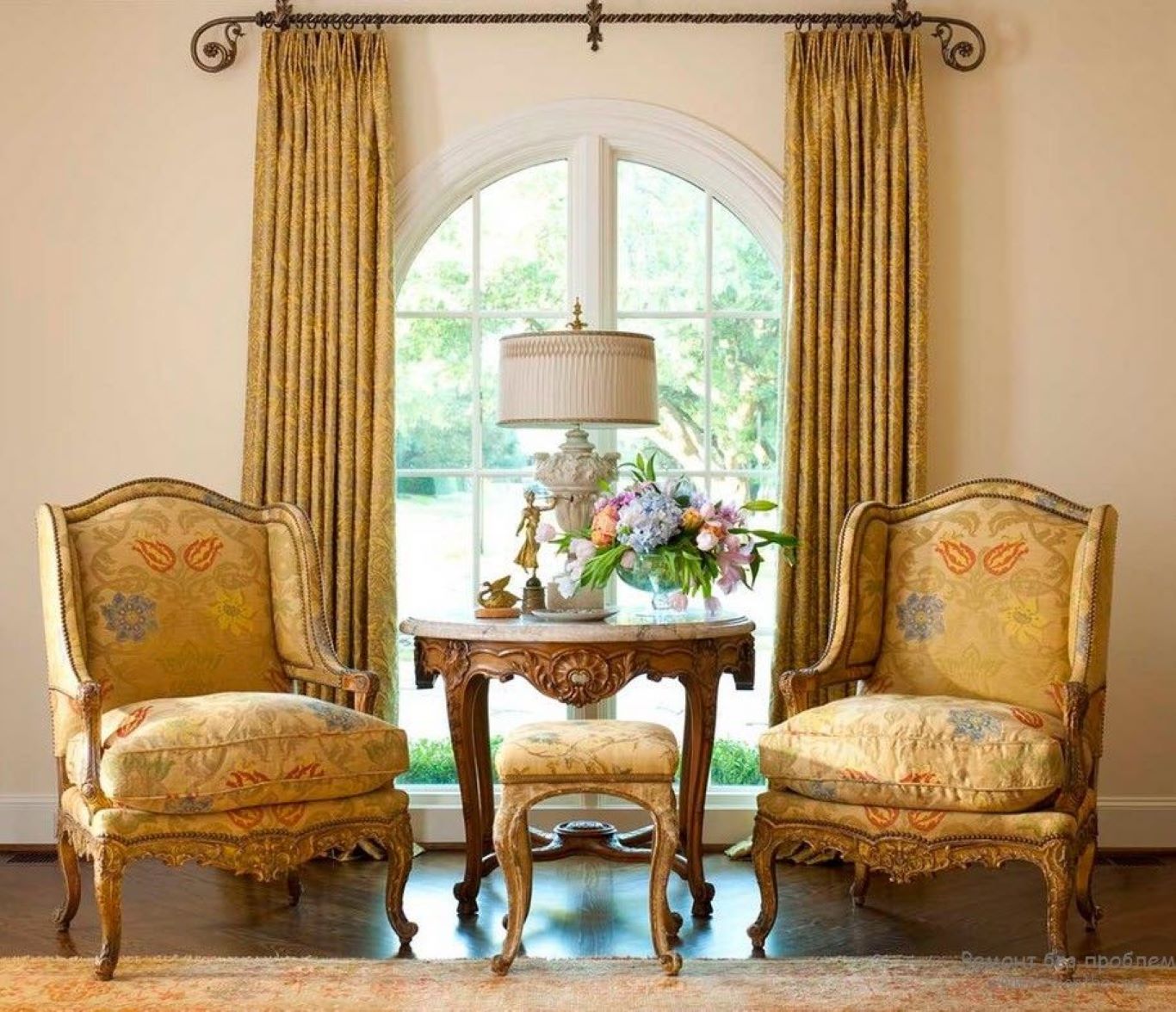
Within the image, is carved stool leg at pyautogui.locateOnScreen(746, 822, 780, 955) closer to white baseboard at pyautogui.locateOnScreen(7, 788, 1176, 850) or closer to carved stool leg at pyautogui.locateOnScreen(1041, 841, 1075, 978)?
carved stool leg at pyautogui.locateOnScreen(1041, 841, 1075, 978)

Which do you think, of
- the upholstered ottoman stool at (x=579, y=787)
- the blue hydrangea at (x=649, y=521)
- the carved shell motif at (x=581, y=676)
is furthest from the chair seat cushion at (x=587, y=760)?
the blue hydrangea at (x=649, y=521)

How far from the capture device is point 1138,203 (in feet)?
15.5

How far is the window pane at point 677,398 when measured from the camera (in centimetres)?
485

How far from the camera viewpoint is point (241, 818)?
3.43m

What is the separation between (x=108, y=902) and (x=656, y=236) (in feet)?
8.70

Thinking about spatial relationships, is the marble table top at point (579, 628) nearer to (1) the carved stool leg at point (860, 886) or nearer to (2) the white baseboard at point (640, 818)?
(1) the carved stool leg at point (860, 886)

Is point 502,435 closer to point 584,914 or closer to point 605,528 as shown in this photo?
point 605,528

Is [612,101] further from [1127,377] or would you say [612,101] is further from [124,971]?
[124,971]

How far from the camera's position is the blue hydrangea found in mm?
3854

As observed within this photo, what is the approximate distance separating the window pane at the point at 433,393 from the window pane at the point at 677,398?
0.52 meters

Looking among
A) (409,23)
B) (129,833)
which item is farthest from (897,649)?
(409,23)

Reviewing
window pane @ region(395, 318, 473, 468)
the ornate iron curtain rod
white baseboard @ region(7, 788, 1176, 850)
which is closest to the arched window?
window pane @ region(395, 318, 473, 468)

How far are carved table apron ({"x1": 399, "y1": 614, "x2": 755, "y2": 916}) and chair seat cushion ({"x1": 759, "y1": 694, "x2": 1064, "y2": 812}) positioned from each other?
→ 313mm

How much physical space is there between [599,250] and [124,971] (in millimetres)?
2579
